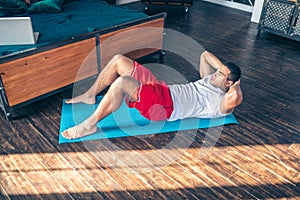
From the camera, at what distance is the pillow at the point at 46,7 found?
334 cm

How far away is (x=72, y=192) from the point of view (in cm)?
186

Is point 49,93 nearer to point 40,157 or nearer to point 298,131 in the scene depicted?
point 40,157

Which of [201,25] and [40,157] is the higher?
[201,25]

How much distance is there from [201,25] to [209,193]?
3.30 m

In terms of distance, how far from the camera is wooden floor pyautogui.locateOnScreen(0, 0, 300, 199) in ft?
6.25

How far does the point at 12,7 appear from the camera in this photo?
3201 millimetres

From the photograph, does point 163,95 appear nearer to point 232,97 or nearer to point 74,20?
point 232,97

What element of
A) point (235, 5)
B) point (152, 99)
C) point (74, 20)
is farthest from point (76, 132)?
point (235, 5)

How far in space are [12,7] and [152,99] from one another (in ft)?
6.79

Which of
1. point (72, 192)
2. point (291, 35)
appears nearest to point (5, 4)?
point (72, 192)

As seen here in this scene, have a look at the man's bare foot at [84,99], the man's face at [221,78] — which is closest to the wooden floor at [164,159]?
the man's bare foot at [84,99]

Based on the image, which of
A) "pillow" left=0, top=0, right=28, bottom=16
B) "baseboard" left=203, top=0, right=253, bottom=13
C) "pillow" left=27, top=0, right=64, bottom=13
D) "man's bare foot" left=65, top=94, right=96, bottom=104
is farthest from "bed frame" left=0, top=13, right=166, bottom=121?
"baseboard" left=203, top=0, right=253, bottom=13

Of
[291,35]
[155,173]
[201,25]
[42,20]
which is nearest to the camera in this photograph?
[155,173]

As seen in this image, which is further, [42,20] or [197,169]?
[42,20]
